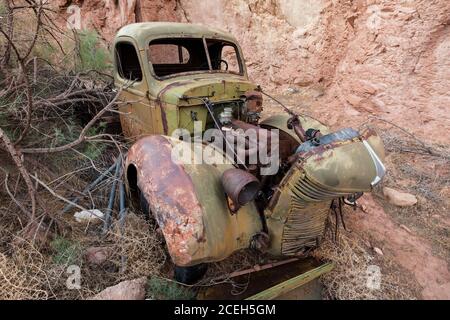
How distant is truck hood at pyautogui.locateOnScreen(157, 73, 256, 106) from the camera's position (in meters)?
3.04

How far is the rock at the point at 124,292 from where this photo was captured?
2.13 metres

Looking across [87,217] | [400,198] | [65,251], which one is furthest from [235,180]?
[400,198]

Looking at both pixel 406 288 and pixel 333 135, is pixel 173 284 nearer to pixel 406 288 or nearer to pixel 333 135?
pixel 333 135

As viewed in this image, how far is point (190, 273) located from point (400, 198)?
8.66 feet

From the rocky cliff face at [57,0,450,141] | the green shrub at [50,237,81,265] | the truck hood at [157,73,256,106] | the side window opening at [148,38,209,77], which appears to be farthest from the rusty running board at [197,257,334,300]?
the rocky cliff face at [57,0,450,141]

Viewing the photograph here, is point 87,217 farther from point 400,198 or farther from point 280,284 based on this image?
point 400,198

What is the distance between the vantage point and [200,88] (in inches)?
122

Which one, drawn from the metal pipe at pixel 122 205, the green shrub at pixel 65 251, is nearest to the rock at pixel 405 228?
the metal pipe at pixel 122 205

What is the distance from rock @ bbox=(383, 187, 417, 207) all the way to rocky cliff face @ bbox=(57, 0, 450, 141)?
1.78 meters

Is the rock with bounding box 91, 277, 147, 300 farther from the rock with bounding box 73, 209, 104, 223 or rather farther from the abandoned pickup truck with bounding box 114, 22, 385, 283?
the rock with bounding box 73, 209, 104, 223

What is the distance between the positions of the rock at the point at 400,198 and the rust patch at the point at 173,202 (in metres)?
2.69

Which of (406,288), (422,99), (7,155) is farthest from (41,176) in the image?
→ (422,99)

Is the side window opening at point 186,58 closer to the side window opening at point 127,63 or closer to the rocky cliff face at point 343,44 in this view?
the side window opening at point 127,63
